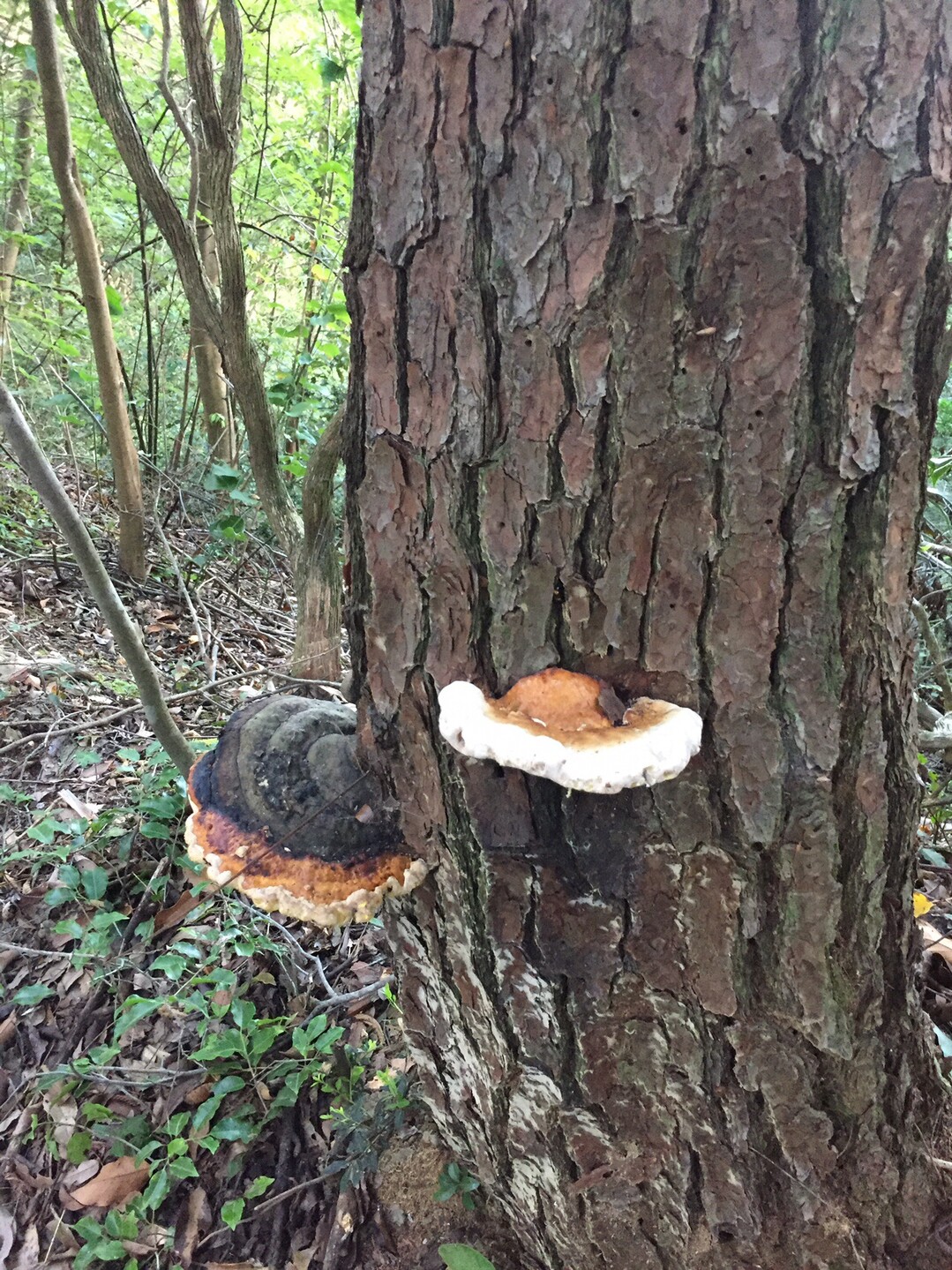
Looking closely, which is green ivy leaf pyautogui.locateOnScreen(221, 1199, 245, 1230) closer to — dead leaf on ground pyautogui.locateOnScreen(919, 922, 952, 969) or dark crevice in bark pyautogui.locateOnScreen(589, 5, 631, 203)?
dead leaf on ground pyautogui.locateOnScreen(919, 922, 952, 969)

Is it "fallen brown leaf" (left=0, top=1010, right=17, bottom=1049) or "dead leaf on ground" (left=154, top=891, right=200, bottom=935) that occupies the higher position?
"dead leaf on ground" (left=154, top=891, right=200, bottom=935)

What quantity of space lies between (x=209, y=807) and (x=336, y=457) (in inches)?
109

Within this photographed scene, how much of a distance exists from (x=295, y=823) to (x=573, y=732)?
75 centimetres

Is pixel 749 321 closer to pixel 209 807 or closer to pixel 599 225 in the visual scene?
pixel 599 225

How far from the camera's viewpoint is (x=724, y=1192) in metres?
1.67

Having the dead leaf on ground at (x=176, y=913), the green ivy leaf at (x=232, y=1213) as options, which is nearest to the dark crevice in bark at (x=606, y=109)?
the green ivy leaf at (x=232, y=1213)

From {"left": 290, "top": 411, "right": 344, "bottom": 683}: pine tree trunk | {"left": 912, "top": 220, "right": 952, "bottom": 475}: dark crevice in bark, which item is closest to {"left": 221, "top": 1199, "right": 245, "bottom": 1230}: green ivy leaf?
{"left": 290, "top": 411, "right": 344, "bottom": 683}: pine tree trunk

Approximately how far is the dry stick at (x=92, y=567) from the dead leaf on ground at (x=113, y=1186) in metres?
Result: 1.46

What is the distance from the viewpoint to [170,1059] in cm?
284

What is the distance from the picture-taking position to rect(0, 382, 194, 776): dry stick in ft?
7.76

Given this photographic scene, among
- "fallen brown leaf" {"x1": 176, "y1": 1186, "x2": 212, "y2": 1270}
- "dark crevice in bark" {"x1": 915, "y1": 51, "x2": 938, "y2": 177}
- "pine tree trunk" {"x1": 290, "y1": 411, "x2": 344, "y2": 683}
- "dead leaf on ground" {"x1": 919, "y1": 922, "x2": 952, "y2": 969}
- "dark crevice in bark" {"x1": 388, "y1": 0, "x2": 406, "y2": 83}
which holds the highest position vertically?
"dark crevice in bark" {"x1": 388, "y1": 0, "x2": 406, "y2": 83}

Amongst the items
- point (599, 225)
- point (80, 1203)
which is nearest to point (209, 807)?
point (599, 225)

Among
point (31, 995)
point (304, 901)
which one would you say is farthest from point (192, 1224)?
point (304, 901)

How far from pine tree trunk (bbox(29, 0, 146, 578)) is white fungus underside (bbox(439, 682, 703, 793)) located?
6113mm
